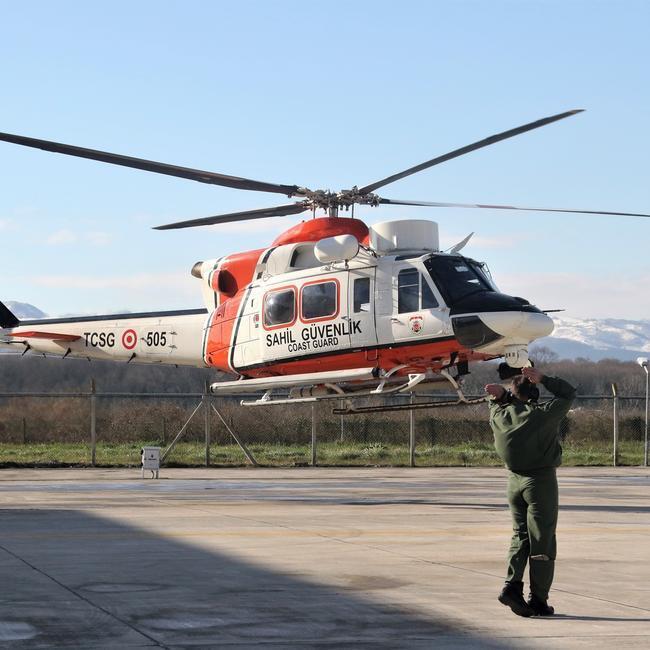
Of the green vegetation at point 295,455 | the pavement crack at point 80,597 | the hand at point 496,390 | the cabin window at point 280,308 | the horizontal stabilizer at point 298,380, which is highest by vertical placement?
the cabin window at point 280,308

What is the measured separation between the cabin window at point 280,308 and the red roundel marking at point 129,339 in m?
4.30

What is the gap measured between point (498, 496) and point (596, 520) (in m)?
4.96

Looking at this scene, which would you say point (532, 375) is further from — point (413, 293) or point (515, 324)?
point (413, 293)

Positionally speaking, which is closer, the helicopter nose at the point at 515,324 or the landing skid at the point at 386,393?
the helicopter nose at the point at 515,324

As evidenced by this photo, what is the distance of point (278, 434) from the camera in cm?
4009

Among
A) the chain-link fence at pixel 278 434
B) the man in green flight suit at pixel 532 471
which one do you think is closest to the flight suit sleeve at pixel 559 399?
the man in green flight suit at pixel 532 471

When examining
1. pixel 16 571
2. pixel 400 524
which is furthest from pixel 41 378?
pixel 16 571

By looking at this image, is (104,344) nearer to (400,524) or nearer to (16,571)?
(400,524)

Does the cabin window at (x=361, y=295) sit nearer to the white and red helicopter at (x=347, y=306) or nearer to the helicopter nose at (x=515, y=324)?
the white and red helicopter at (x=347, y=306)

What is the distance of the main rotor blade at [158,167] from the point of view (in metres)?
18.8

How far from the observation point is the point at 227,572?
10773mm

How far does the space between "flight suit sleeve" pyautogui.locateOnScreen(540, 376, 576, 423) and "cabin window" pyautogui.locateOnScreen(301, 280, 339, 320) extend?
1182 centimetres

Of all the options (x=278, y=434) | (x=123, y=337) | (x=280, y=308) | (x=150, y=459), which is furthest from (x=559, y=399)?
(x=278, y=434)

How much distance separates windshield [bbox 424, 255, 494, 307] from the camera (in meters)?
20.0
